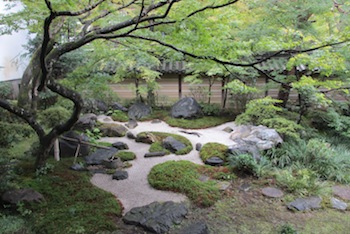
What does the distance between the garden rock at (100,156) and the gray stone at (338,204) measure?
5.64m

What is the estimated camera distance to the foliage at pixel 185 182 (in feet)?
18.1

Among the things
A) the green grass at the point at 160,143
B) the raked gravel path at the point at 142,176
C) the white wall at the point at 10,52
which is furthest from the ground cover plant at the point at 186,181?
the white wall at the point at 10,52

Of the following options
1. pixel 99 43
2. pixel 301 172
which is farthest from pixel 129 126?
pixel 301 172

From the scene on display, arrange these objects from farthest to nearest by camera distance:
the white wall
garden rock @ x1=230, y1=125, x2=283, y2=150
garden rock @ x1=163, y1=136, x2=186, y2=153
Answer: the white wall < garden rock @ x1=163, y1=136, x2=186, y2=153 < garden rock @ x1=230, y1=125, x2=283, y2=150

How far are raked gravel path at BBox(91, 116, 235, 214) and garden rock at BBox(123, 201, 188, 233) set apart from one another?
0.39 m

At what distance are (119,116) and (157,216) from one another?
725cm

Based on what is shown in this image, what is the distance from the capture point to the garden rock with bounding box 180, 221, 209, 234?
417cm

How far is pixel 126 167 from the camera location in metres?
7.03

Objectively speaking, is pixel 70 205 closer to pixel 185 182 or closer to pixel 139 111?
pixel 185 182

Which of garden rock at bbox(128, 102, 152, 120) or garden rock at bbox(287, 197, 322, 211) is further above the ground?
garden rock at bbox(128, 102, 152, 120)

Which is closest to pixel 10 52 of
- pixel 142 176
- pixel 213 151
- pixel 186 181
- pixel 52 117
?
pixel 52 117

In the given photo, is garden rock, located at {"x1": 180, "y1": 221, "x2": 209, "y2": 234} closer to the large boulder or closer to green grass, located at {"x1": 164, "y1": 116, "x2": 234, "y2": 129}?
green grass, located at {"x1": 164, "y1": 116, "x2": 234, "y2": 129}

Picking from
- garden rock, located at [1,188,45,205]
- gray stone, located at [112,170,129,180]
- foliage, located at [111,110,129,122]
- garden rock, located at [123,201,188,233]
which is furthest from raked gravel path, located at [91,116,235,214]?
garden rock, located at [1,188,45,205]

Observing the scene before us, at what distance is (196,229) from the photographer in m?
4.23
